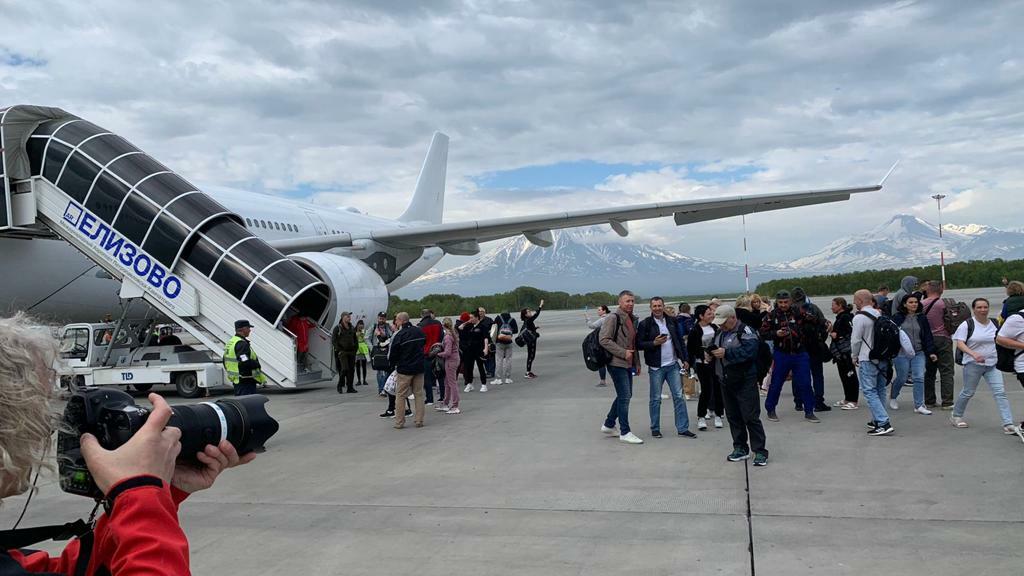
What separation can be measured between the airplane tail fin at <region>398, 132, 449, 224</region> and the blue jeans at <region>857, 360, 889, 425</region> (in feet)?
71.0

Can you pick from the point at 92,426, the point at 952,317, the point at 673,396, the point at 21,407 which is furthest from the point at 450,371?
the point at 21,407

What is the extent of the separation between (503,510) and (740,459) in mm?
2573

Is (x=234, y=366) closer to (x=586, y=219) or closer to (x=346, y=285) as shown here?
(x=346, y=285)

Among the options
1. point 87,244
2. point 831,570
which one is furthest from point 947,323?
point 87,244

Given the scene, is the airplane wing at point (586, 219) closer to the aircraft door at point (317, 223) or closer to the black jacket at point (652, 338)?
the aircraft door at point (317, 223)

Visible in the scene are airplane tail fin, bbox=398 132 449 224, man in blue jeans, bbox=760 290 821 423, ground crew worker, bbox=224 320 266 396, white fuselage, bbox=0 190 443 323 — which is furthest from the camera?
airplane tail fin, bbox=398 132 449 224

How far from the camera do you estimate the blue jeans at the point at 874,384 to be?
25.8 ft

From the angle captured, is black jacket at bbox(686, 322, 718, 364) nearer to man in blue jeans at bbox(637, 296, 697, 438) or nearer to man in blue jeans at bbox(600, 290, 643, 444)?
man in blue jeans at bbox(637, 296, 697, 438)

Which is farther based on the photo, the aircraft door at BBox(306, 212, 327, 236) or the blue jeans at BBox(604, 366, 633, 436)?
the aircraft door at BBox(306, 212, 327, 236)

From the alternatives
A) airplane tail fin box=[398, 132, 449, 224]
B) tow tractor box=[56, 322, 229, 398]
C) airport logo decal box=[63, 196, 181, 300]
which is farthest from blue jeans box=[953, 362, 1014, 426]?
airplane tail fin box=[398, 132, 449, 224]

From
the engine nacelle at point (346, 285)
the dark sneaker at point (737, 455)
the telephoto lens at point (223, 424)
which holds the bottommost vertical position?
the dark sneaker at point (737, 455)

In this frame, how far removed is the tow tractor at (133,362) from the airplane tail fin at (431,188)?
50.6 ft

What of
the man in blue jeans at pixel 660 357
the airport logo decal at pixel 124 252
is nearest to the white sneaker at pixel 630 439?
the man in blue jeans at pixel 660 357

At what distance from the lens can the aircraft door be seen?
1959cm
